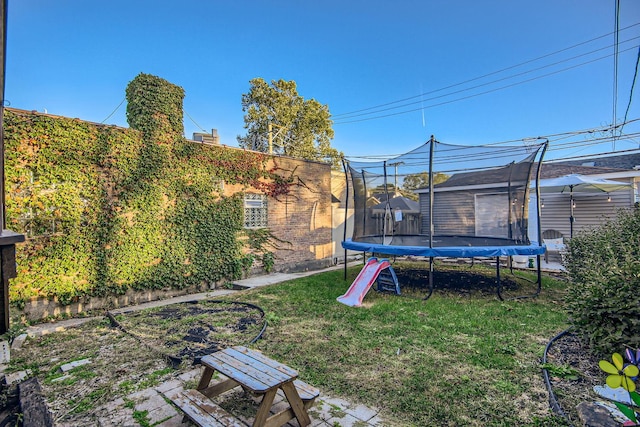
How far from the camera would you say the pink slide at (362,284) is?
6062mm

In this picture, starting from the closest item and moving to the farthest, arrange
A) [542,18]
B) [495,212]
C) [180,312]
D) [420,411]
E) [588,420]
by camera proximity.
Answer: [588,420] → [420,411] → [180,312] → [495,212] → [542,18]

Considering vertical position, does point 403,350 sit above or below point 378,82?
below

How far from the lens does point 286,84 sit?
70.5 feet

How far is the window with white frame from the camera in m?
8.75

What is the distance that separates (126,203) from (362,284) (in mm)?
5122

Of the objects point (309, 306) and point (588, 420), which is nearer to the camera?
point (588, 420)

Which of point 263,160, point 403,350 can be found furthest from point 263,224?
point 403,350

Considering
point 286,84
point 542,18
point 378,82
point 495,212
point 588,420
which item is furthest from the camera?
point 286,84

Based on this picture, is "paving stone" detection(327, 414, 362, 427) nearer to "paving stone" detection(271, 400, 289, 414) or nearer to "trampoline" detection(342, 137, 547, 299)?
"paving stone" detection(271, 400, 289, 414)

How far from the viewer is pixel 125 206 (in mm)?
6312

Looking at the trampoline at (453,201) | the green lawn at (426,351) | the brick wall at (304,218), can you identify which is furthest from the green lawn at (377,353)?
the brick wall at (304,218)

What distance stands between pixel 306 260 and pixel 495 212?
225 inches

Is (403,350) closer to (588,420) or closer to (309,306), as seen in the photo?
(588,420)

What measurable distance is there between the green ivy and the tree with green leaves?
13372 millimetres
